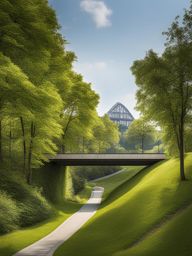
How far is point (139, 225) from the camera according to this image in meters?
26.5

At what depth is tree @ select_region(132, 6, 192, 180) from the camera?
3516 cm

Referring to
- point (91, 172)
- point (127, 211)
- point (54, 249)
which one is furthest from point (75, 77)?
point (91, 172)

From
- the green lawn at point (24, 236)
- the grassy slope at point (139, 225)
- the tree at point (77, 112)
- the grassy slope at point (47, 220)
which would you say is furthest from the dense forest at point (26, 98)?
the tree at point (77, 112)

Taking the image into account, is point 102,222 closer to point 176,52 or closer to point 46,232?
point 46,232

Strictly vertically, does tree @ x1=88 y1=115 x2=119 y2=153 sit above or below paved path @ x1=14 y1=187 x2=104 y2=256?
above

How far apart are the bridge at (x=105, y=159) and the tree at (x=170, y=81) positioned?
15.5 meters

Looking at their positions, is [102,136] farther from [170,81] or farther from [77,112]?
[170,81]

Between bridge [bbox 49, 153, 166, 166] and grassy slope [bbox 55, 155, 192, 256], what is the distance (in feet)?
42.7

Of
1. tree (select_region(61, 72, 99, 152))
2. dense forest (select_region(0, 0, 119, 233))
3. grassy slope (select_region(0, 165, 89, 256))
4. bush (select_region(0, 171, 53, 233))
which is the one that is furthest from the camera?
tree (select_region(61, 72, 99, 152))

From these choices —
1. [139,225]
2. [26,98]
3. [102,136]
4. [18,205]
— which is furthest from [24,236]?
[102,136]

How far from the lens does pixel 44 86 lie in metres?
36.3

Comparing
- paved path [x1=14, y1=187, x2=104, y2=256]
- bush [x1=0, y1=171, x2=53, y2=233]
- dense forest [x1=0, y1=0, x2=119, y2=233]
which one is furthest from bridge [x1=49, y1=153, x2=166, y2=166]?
paved path [x1=14, y1=187, x2=104, y2=256]

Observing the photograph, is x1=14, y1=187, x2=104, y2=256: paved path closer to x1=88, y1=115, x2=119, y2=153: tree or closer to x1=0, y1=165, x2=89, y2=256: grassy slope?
x1=0, y1=165, x2=89, y2=256: grassy slope

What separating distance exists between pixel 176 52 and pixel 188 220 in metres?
19.3
